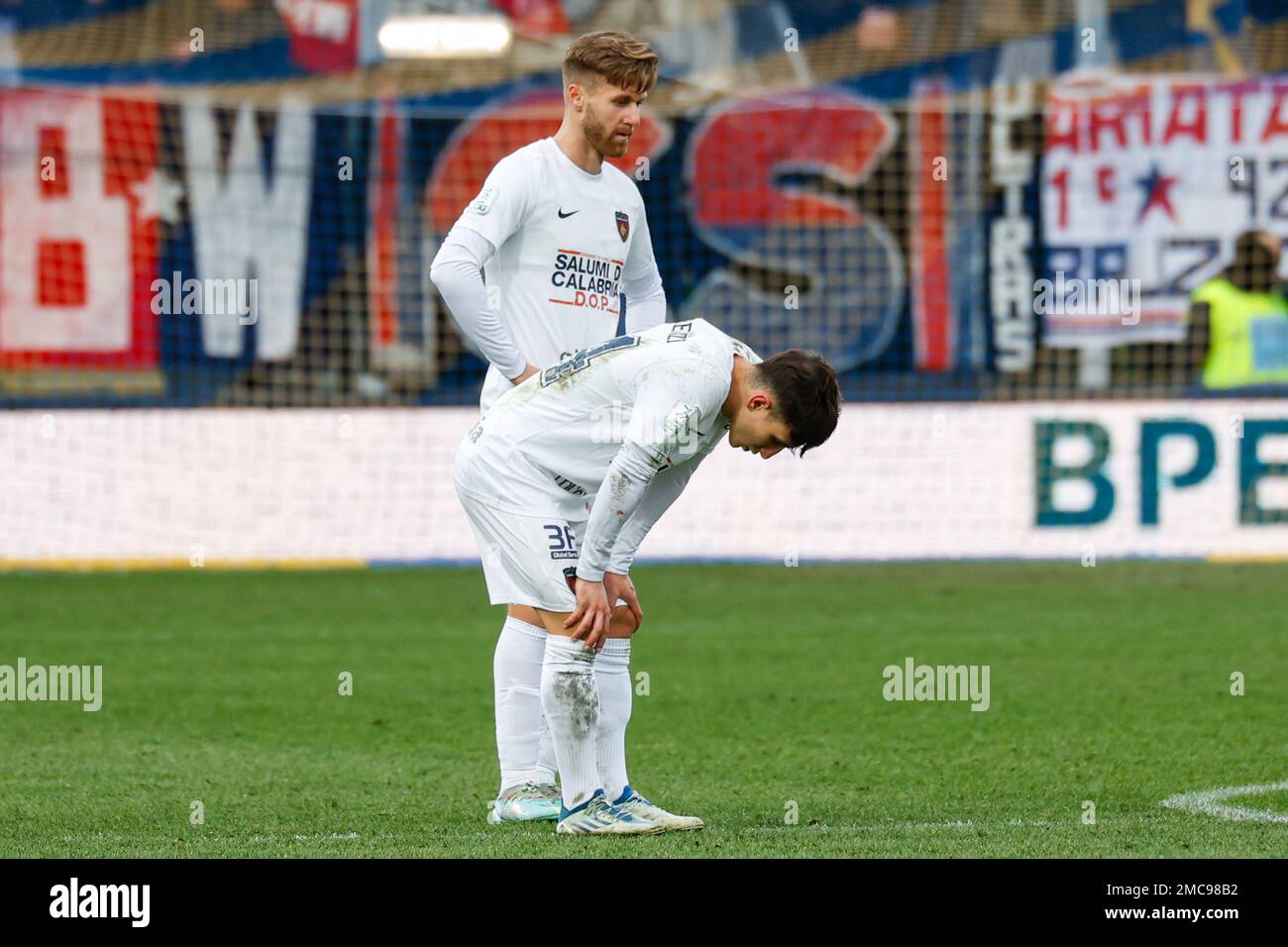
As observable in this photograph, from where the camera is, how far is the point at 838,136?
1930 cm

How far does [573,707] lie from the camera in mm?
5461

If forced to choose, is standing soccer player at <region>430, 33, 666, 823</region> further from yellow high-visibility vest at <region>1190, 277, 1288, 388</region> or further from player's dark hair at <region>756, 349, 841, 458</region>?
yellow high-visibility vest at <region>1190, 277, 1288, 388</region>

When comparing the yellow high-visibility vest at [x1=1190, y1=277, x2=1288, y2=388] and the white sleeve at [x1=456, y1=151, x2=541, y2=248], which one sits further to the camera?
the yellow high-visibility vest at [x1=1190, y1=277, x2=1288, y2=388]

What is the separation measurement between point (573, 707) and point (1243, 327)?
10.8m

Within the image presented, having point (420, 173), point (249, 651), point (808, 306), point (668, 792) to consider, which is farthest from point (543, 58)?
point (668, 792)

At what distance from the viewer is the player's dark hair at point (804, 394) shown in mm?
5215

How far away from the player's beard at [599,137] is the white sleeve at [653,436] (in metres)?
0.90

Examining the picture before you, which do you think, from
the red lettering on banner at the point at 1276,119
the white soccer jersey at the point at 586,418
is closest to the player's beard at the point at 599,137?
the white soccer jersey at the point at 586,418

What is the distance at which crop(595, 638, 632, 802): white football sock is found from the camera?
18.6ft

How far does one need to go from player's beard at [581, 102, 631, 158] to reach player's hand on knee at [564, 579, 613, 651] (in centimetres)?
133

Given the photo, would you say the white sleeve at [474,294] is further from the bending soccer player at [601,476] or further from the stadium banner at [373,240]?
the stadium banner at [373,240]

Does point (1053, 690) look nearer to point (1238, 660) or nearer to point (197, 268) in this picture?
point (1238, 660)

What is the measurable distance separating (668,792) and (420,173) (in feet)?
44.2

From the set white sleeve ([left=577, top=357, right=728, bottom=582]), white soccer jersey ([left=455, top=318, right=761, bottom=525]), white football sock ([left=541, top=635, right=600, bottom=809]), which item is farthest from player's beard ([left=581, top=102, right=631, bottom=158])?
white football sock ([left=541, top=635, right=600, bottom=809])
